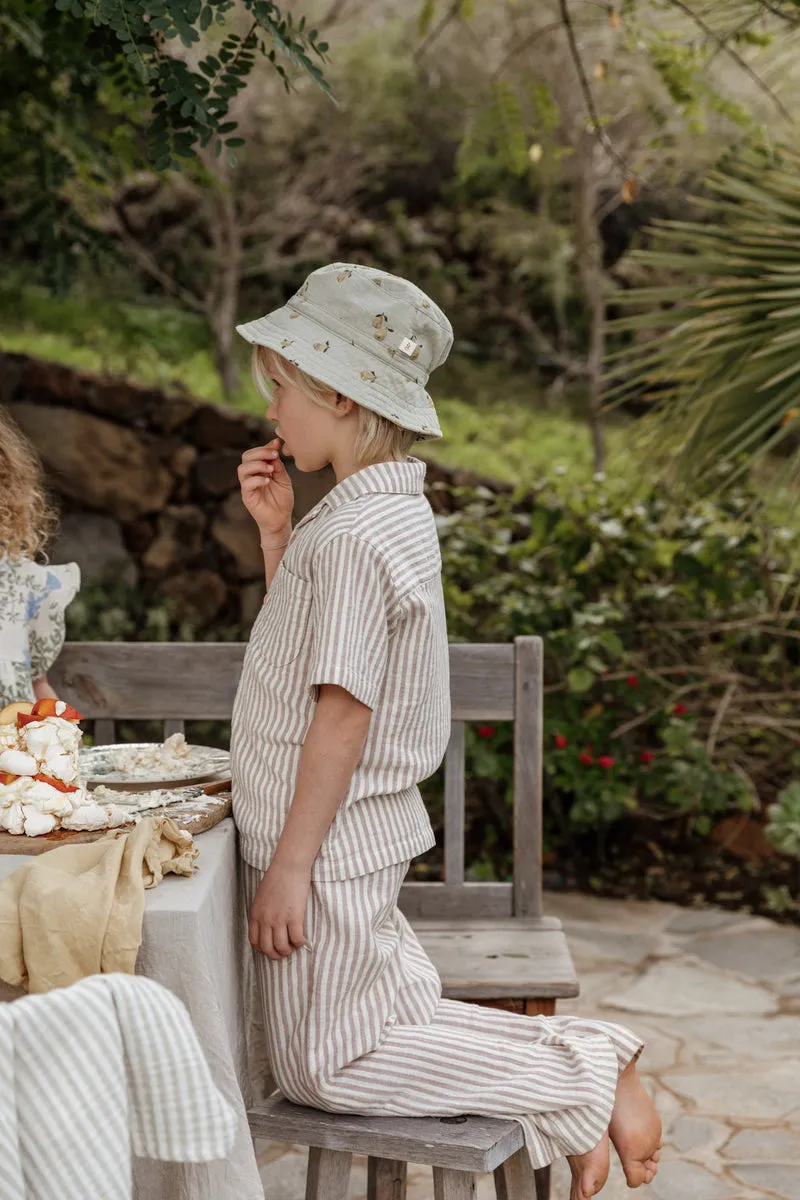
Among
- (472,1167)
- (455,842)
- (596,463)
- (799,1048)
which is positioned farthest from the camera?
(596,463)

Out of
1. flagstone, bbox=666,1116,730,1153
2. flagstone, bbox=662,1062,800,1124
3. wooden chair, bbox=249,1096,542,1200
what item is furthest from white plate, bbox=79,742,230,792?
flagstone, bbox=662,1062,800,1124

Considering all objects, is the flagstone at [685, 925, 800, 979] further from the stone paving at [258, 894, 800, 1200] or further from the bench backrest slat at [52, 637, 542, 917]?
the bench backrest slat at [52, 637, 542, 917]

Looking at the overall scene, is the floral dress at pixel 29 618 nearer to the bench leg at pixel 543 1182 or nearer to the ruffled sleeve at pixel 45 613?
the ruffled sleeve at pixel 45 613

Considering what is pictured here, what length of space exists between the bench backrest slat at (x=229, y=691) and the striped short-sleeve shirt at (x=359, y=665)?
737 mm

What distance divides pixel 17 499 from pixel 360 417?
0.79m

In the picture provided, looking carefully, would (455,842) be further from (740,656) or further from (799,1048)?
(740,656)

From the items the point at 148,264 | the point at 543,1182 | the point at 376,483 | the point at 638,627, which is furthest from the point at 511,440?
the point at 376,483

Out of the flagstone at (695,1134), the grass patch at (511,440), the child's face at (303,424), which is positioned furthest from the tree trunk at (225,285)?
the child's face at (303,424)

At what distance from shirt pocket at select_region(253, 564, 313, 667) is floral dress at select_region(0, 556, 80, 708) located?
0.63 metres

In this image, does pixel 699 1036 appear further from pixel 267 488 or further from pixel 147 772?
pixel 267 488

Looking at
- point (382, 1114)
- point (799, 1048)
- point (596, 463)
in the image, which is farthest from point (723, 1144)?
point (596, 463)

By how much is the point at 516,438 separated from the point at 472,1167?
7897mm

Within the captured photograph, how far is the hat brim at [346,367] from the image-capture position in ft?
5.71

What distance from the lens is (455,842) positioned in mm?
2619
